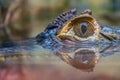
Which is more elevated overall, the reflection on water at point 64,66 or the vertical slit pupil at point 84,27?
the vertical slit pupil at point 84,27

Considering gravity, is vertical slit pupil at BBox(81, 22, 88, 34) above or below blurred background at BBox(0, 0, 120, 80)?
below

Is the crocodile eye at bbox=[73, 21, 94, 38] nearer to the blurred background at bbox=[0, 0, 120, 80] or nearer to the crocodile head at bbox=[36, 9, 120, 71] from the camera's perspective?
the crocodile head at bbox=[36, 9, 120, 71]

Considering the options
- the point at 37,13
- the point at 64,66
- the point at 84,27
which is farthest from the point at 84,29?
the point at 37,13

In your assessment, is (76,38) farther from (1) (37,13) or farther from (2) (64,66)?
(1) (37,13)

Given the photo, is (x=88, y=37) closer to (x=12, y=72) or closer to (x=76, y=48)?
(x=76, y=48)

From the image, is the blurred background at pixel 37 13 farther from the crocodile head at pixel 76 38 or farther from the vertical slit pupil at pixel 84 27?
the vertical slit pupil at pixel 84 27

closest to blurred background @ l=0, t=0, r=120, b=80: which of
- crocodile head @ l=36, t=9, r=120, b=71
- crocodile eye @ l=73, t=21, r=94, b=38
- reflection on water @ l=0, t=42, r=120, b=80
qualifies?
crocodile head @ l=36, t=9, r=120, b=71

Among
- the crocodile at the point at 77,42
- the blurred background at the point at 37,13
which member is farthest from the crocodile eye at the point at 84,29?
the blurred background at the point at 37,13

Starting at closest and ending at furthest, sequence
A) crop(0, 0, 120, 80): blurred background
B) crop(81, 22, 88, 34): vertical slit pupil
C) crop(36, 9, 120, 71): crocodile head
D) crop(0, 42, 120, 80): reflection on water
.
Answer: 1. crop(0, 42, 120, 80): reflection on water
2. crop(36, 9, 120, 71): crocodile head
3. crop(81, 22, 88, 34): vertical slit pupil
4. crop(0, 0, 120, 80): blurred background
